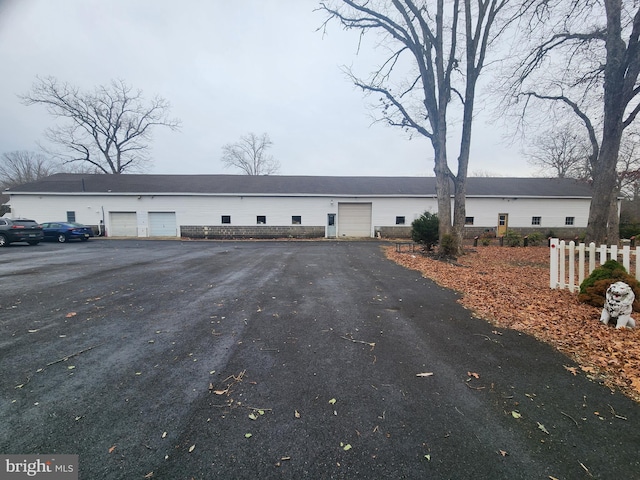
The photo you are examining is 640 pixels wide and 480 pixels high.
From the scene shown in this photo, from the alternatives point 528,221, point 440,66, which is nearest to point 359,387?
point 440,66

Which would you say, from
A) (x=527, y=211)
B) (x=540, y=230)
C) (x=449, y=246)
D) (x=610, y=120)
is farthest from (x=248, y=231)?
(x=540, y=230)

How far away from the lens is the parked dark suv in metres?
14.0

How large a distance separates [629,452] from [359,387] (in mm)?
1946

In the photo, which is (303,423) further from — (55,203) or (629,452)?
(55,203)

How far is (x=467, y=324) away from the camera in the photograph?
4.20m

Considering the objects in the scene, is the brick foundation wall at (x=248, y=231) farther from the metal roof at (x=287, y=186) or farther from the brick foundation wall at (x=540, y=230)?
the brick foundation wall at (x=540, y=230)

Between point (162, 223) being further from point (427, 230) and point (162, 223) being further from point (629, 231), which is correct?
point (629, 231)

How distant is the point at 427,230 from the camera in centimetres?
1204

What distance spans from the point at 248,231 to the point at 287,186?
16.7 feet

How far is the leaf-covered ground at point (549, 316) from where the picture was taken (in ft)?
9.64

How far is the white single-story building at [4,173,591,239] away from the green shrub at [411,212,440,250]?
27.4 ft

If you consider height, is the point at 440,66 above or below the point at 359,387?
above

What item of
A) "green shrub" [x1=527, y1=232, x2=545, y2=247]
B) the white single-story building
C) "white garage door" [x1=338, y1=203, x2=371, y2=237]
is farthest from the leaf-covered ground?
the white single-story building

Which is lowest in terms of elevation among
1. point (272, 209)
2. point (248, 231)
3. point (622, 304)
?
point (622, 304)
